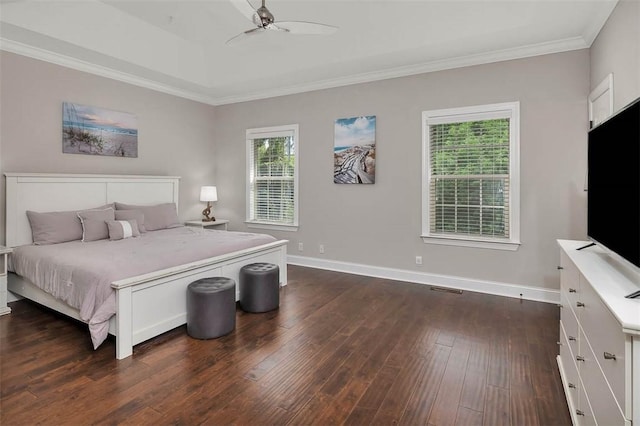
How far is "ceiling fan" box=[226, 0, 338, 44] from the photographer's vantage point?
8.47 ft

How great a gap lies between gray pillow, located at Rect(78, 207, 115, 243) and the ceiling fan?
8.56 ft

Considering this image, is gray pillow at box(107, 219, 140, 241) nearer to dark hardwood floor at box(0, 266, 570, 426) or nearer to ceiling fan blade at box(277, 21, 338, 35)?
dark hardwood floor at box(0, 266, 570, 426)

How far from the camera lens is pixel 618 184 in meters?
1.64

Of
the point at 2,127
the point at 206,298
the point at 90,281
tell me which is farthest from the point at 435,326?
the point at 2,127

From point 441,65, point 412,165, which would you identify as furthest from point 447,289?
point 441,65

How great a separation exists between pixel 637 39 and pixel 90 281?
4341 millimetres

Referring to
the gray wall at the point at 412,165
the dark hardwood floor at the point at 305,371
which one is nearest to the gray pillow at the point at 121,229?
the dark hardwood floor at the point at 305,371

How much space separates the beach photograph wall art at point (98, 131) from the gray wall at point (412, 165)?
5.37 ft

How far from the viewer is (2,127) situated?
3707 millimetres

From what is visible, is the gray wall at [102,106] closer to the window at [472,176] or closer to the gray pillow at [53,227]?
the gray pillow at [53,227]

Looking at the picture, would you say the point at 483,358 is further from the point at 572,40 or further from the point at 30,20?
the point at 30,20

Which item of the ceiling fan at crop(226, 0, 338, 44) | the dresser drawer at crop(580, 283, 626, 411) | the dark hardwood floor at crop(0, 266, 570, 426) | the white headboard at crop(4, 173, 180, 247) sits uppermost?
the ceiling fan at crop(226, 0, 338, 44)

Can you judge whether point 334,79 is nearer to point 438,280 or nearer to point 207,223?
point 207,223

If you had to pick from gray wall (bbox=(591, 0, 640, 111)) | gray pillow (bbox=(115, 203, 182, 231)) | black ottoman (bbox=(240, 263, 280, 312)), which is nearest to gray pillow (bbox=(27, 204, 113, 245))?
gray pillow (bbox=(115, 203, 182, 231))
